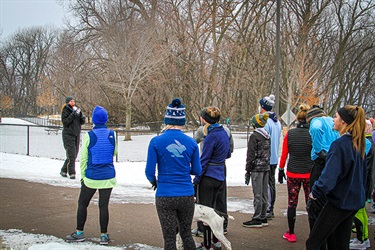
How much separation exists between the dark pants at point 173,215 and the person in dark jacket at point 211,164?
1.11 m

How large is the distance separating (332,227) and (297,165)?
1.99 metres

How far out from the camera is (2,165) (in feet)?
42.8

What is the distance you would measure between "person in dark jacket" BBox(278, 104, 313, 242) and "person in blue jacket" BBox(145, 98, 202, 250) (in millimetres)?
2313

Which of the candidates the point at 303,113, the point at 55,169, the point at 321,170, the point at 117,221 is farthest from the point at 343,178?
the point at 55,169

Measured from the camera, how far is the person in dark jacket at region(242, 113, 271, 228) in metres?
6.44

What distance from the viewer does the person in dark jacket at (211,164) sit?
5.48m

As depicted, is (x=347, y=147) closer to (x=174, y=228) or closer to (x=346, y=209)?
(x=346, y=209)

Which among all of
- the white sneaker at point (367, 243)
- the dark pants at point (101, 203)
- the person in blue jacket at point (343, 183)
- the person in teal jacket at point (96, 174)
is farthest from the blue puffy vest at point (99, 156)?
the white sneaker at point (367, 243)

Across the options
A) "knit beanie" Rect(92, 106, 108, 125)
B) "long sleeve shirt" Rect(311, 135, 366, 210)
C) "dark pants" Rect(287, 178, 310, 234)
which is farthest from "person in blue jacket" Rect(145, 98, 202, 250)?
"dark pants" Rect(287, 178, 310, 234)

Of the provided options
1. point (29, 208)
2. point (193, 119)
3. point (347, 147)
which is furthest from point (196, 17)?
point (347, 147)

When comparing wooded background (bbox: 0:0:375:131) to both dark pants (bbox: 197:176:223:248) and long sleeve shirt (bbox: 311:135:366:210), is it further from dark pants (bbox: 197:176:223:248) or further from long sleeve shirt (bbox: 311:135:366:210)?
long sleeve shirt (bbox: 311:135:366:210)

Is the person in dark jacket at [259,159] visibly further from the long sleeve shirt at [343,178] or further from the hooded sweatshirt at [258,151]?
the long sleeve shirt at [343,178]

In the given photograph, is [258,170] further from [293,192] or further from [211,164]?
[211,164]

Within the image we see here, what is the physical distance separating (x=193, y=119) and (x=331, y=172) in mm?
26062
